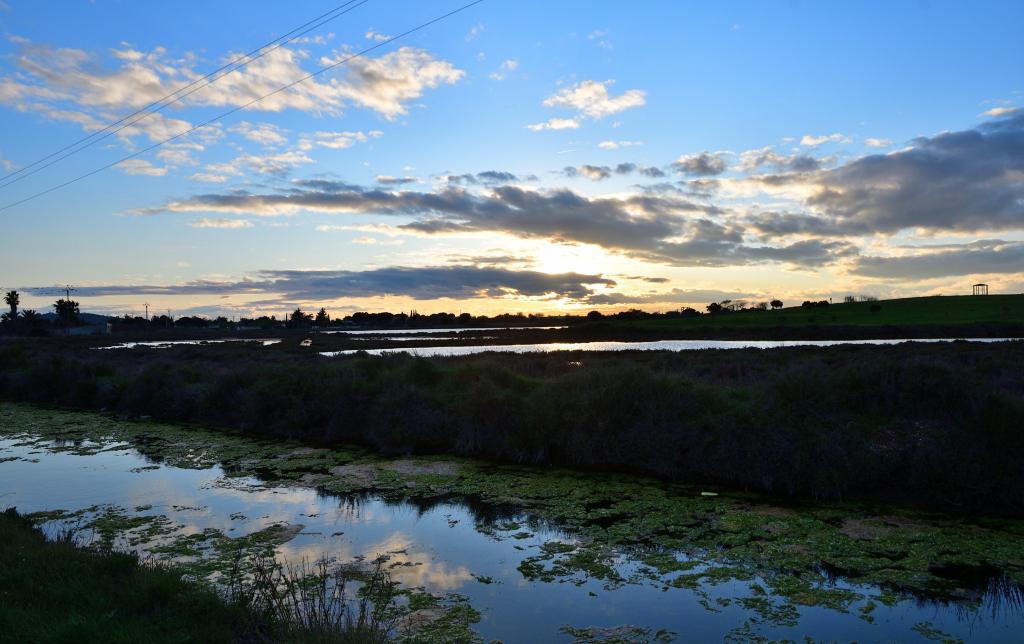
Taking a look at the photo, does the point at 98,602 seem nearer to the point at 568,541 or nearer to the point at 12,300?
the point at 568,541

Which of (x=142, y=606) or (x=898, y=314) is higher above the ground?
(x=898, y=314)

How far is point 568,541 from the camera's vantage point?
31.0 ft

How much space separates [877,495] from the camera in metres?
11.3

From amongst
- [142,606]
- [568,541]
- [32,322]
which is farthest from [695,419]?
[32,322]

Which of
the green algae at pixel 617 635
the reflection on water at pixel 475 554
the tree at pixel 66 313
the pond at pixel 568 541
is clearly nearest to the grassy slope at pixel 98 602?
the pond at pixel 568 541

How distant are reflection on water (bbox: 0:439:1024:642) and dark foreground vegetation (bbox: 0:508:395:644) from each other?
154 cm

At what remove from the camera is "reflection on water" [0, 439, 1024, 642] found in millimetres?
6707

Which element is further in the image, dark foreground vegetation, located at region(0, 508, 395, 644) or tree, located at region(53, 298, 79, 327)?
tree, located at region(53, 298, 79, 327)

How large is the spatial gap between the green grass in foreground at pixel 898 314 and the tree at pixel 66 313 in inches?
5050

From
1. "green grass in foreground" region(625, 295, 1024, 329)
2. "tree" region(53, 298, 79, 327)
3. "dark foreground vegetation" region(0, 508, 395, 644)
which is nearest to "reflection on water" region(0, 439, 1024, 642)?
"dark foreground vegetation" region(0, 508, 395, 644)

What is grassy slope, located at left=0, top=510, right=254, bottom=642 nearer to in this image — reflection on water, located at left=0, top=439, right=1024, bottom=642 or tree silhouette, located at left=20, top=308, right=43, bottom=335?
reflection on water, located at left=0, top=439, right=1024, bottom=642

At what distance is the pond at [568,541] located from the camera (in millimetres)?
6898

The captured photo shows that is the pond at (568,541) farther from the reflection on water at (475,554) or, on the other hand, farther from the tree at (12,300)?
the tree at (12,300)

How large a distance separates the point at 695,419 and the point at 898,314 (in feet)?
235
